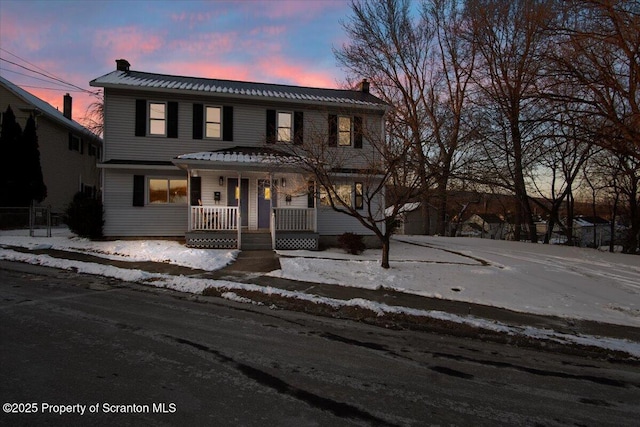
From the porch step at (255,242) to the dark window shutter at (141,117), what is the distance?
5909 mm

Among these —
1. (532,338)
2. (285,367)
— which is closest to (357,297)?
(532,338)

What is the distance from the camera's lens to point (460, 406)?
12.0 feet

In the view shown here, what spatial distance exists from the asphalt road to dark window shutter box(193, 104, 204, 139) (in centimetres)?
1035

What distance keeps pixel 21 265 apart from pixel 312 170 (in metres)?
8.45

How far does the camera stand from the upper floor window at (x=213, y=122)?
16.1m

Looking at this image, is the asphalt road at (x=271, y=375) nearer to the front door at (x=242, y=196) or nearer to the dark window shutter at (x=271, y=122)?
the front door at (x=242, y=196)

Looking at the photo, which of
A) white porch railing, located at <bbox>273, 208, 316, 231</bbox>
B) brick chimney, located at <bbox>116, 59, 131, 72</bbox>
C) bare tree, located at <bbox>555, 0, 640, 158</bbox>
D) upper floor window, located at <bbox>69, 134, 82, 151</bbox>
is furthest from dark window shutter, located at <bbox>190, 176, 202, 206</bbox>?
upper floor window, located at <bbox>69, 134, 82, 151</bbox>

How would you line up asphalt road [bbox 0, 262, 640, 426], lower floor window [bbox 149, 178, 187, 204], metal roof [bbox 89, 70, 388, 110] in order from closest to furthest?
asphalt road [bbox 0, 262, 640, 426] < metal roof [bbox 89, 70, 388, 110] < lower floor window [bbox 149, 178, 187, 204]

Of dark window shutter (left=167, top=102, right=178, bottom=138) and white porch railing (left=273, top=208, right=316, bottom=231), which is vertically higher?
dark window shutter (left=167, top=102, right=178, bottom=138)

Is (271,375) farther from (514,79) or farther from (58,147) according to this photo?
(58,147)

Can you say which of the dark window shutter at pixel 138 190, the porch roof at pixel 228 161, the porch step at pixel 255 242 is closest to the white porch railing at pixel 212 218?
the porch step at pixel 255 242

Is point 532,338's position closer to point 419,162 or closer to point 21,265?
point 419,162

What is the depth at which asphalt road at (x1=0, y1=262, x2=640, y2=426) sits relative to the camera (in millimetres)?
3352

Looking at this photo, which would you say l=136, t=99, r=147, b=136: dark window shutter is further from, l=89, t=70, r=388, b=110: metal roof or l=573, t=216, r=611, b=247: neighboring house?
l=573, t=216, r=611, b=247: neighboring house
